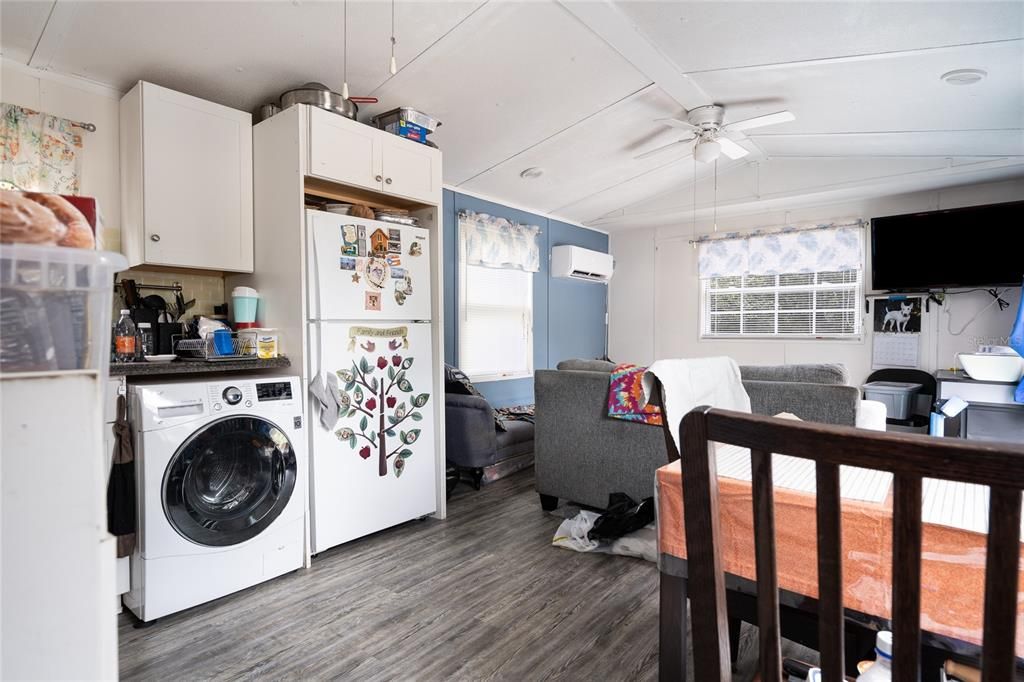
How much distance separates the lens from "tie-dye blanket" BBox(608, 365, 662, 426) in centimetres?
286

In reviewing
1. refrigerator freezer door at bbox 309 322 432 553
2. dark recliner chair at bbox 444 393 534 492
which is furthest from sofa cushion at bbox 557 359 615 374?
refrigerator freezer door at bbox 309 322 432 553

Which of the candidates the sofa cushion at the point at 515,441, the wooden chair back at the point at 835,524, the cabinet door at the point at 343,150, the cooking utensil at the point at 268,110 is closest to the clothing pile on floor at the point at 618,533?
the sofa cushion at the point at 515,441

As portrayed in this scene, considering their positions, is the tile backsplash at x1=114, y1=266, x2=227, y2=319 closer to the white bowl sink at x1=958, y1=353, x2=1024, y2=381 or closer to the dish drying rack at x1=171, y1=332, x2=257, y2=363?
the dish drying rack at x1=171, y1=332, x2=257, y2=363

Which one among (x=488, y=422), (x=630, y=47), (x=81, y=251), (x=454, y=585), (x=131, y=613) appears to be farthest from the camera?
(x=488, y=422)

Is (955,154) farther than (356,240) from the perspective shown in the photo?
Yes

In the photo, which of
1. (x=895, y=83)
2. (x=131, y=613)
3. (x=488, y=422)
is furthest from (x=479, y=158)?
Answer: (x=131, y=613)

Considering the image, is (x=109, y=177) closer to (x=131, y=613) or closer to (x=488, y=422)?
(x=131, y=613)

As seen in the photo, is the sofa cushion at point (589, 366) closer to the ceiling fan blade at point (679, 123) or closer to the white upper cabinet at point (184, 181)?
the ceiling fan blade at point (679, 123)

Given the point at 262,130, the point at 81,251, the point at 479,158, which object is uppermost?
the point at 479,158

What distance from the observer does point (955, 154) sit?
4227mm

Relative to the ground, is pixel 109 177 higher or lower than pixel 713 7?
lower

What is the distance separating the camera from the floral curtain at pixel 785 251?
203 inches

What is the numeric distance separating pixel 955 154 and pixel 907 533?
514 cm

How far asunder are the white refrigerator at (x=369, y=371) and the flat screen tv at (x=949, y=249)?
4.28 meters
